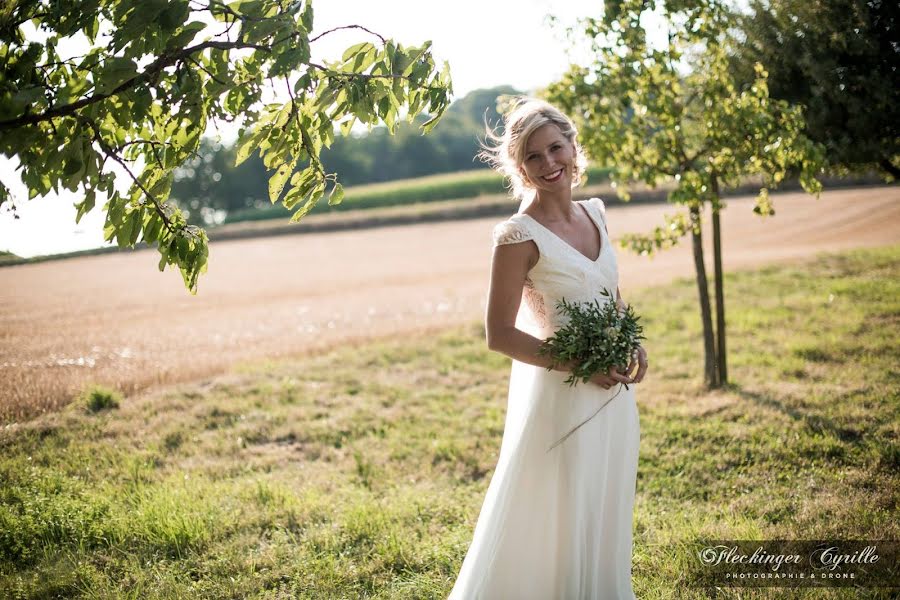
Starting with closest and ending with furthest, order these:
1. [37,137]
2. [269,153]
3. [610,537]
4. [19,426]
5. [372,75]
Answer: [37,137] < [372,75] < [269,153] < [610,537] < [19,426]

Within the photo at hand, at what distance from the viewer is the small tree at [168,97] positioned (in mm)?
2461

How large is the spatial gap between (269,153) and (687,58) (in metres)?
5.74

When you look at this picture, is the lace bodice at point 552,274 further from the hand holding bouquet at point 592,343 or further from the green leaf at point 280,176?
the green leaf at point 280,176

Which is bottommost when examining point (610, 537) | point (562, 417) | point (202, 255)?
point (610, 537)

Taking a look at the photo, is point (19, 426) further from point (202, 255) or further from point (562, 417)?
point (562, 417)

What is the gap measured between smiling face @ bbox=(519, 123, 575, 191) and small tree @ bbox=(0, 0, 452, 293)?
20.6 inches

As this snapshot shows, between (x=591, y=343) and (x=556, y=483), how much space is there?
0.81 m

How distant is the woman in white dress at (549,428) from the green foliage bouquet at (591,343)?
0.08 meters

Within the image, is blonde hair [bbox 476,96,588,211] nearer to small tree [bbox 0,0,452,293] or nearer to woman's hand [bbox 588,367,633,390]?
small tree [bbox 0,0,452,293]

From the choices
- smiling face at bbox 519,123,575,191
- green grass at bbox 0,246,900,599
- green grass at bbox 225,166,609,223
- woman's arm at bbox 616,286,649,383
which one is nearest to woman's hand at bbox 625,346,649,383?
woman's arm at bbox 616,286,649,383

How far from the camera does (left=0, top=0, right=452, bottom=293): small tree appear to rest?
2.46 metres

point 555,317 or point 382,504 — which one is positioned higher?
point 555,317

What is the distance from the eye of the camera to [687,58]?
7.06 m

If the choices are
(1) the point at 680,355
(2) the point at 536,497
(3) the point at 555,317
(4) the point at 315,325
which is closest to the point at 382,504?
(2) the point at 536,497
